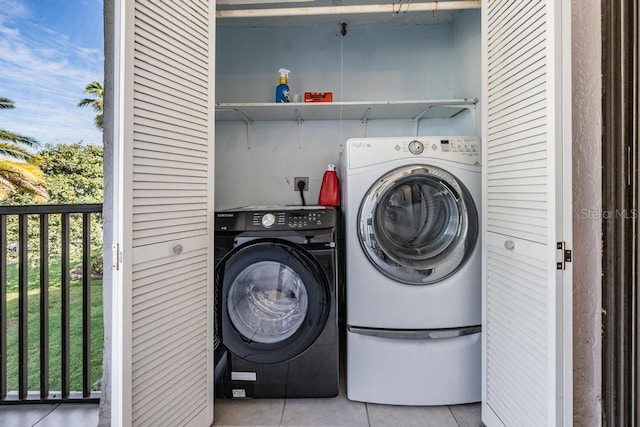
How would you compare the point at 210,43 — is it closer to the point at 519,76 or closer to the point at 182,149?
the point at 182,149

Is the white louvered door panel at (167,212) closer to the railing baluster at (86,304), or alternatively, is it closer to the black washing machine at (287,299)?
the black washing machine at (287,299)

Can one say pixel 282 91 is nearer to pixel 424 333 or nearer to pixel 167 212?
pixel 167 212

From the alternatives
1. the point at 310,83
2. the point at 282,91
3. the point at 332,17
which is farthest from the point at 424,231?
the point at 332,17

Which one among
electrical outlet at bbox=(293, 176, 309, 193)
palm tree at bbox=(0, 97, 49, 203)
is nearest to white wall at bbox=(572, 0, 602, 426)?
electrical outlet at bbox=(293, 176, 309, 193)

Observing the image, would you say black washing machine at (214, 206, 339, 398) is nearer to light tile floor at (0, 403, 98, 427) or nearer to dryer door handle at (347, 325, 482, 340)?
dryer door handle at (347, 325, 482, 340)

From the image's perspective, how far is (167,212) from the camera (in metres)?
1.10

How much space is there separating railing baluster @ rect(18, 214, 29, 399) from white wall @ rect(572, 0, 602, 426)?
2295 mm

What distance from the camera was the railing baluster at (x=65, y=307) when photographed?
144 cm

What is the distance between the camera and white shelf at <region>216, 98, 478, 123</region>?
1.93 meters

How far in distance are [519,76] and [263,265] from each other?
1354mm

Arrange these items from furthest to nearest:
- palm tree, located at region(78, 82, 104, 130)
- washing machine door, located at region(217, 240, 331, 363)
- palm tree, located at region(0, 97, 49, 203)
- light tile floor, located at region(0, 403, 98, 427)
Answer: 1. palm tree, located at region(78, 82, 104, 130)
2. palm tree, located at region(0, 97, 49, 203)
3. washing machine door, located at region(217, 240, 331, 363)
4. light tile floor, located at region(0, 403, 98, 427)

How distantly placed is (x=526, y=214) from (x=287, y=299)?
1120 mm

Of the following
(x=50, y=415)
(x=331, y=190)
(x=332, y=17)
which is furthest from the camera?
(x=332, y=17)

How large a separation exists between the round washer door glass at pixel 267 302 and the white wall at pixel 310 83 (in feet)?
2.94
